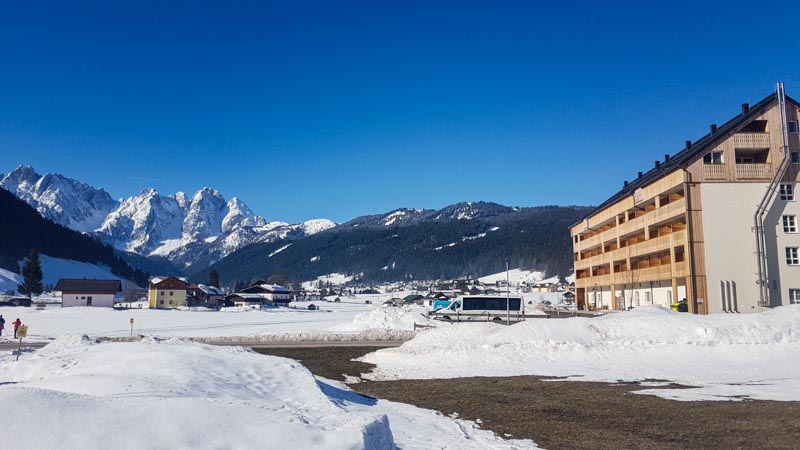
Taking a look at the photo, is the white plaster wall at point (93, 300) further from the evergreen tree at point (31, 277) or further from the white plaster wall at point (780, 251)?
the white plaster wall at point (780, 251)

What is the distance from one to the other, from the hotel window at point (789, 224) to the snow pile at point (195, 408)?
47644mm

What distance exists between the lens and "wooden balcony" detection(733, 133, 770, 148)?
51.6 metres

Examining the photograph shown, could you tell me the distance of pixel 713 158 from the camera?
2046 inches

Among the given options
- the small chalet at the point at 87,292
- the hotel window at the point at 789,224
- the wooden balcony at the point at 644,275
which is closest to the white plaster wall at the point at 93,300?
the small chalet at the point at 87,292

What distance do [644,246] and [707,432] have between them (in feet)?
171

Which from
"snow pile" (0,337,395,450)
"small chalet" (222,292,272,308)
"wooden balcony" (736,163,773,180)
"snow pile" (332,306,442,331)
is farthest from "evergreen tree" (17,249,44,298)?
"snow pile" (0,337,395,450)

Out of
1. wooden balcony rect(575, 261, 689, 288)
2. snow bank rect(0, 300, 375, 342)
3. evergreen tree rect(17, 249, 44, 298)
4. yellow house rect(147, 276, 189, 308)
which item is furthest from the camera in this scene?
evergreen tree rect(17, 249, 44, 298)

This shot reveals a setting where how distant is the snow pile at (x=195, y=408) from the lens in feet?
23.5

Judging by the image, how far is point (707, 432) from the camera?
12945 mm

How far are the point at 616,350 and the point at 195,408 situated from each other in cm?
2375

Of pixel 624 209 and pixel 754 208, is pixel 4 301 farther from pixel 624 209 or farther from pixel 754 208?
pixel 754 208

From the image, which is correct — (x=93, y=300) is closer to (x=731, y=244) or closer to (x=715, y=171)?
(x=715, y=171)

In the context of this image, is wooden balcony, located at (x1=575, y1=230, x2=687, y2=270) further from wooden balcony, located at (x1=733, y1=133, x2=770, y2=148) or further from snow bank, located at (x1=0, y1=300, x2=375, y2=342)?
snow bank, located at (x1=0, y1=300, x2=375, y2=342)

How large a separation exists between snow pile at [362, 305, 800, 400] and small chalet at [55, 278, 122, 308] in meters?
97.6
